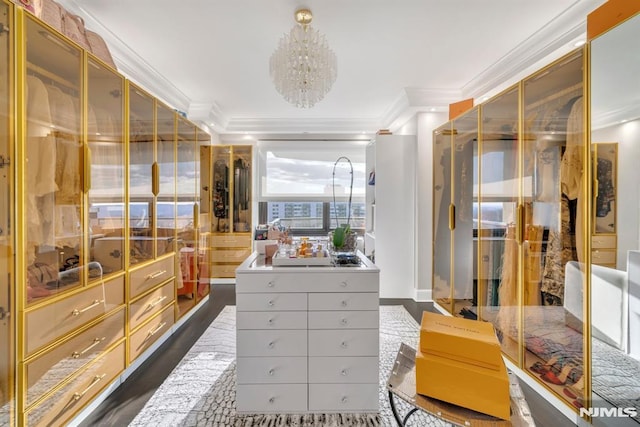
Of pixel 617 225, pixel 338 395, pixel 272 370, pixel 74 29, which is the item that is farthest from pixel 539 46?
pixel 74 29

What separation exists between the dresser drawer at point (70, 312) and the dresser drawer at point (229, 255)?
265cm

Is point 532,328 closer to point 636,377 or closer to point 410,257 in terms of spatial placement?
point 636,377

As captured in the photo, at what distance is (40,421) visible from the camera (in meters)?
1.40

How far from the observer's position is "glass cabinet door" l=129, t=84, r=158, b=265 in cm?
221

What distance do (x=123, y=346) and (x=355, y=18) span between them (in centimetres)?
292

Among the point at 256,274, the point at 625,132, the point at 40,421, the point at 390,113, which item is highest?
the point at 390,113

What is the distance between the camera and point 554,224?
1955 millimetres

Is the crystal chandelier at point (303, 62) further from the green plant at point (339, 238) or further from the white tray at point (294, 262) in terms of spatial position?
the white tray at point (294, 262)

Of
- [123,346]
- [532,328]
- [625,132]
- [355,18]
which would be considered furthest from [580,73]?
[123,346]

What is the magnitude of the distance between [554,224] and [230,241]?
160 inches

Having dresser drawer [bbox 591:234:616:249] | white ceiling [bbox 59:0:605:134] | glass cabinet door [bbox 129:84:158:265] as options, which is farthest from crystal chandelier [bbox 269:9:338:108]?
dresser drawer [bbox 591:234:616:249]

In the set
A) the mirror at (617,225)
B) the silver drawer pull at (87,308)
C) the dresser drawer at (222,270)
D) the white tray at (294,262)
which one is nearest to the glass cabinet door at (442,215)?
the mirror at (617,225)

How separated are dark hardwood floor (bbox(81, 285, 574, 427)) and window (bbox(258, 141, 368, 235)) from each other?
2.42 metres

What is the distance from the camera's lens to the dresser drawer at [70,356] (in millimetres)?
1365
